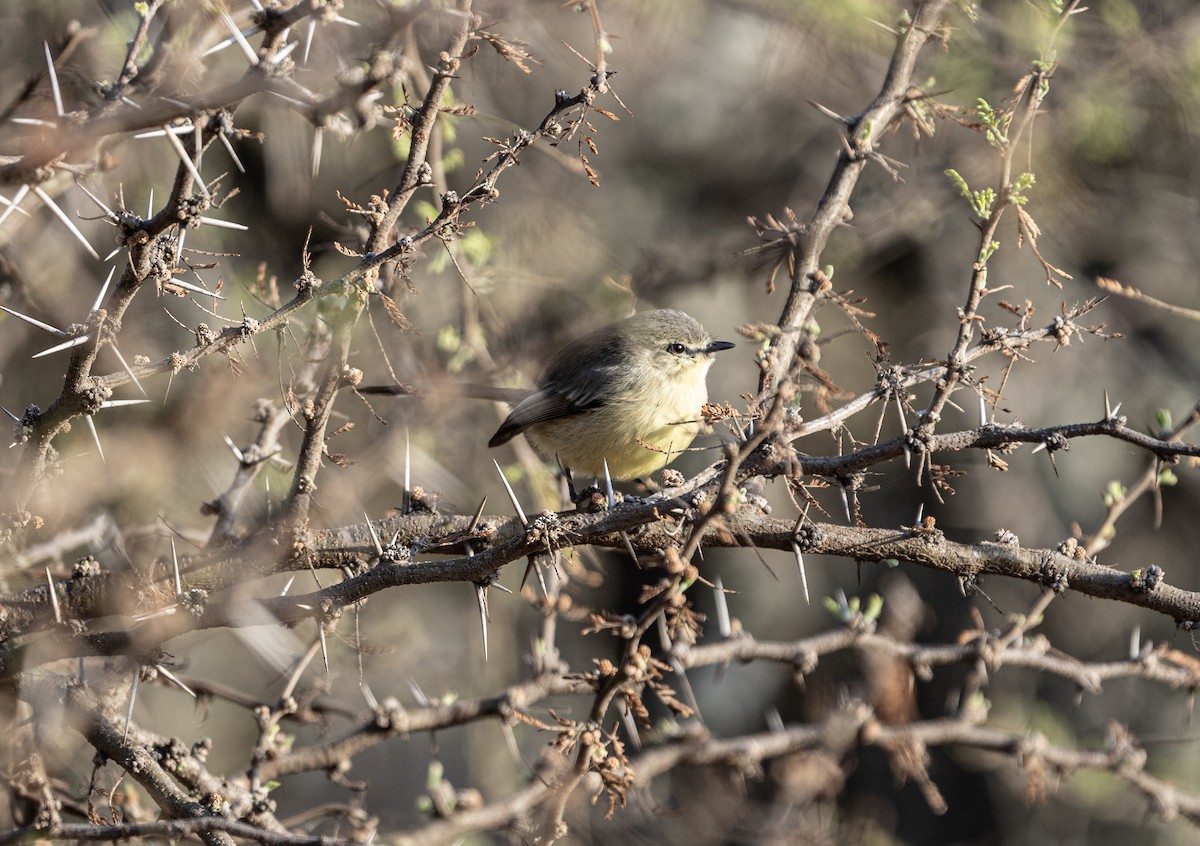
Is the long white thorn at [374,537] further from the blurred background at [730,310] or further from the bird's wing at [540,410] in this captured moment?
the bird's wing at [540,410]

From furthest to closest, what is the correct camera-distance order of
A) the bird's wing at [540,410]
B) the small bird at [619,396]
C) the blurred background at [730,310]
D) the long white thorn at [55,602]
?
the blurred background at [730,310]
the bird's wing at [540,410]
the small bird at [619,396]
the long white thorn at [55,602]

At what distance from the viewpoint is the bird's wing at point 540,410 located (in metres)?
6.02

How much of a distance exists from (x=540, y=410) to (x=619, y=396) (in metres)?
0.47

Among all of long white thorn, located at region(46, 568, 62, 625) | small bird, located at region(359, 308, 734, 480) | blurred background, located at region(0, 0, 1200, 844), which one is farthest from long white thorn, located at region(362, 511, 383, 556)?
small bird, located at region(359, 308, 734, 480)

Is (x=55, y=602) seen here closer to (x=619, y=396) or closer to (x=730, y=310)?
(x=619, y=396)

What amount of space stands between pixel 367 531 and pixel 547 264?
16.9ft

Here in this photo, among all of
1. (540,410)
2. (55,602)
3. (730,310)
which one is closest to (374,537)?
(55,602)

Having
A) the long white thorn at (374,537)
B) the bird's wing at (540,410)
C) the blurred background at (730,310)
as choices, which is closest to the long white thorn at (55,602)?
the long white thorn at (374,537)

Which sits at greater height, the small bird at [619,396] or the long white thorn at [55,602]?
the small bird at [619,396]

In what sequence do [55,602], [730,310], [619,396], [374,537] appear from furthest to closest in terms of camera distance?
[730,310] < [619,396] < [374,537] < [55,602]

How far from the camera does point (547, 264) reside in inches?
344

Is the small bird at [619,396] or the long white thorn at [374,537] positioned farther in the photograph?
the small bird at [619,396]

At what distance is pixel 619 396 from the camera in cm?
600

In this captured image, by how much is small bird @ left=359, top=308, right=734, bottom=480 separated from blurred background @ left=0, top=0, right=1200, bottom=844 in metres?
0.39
